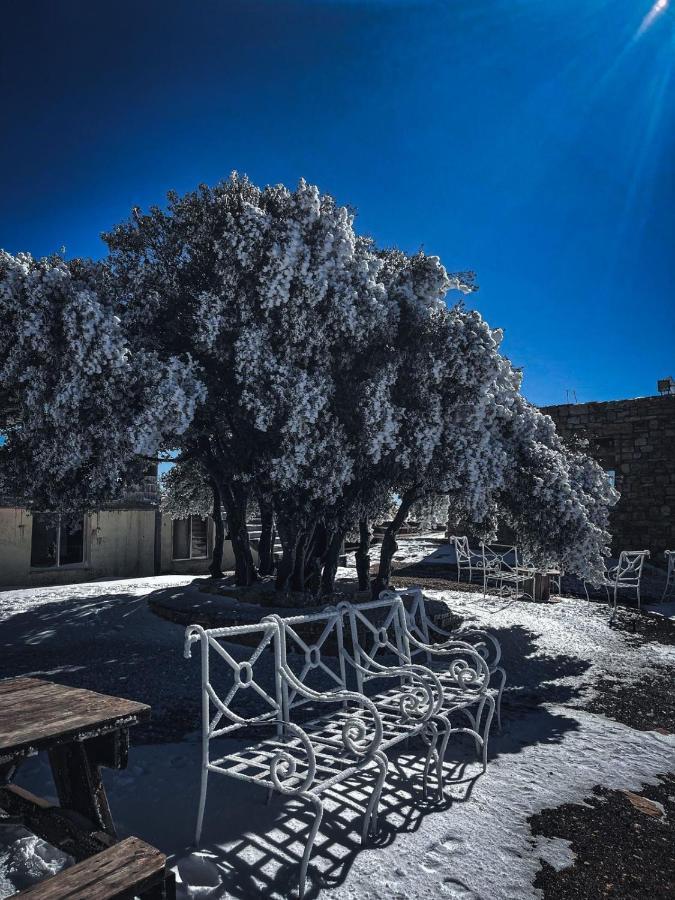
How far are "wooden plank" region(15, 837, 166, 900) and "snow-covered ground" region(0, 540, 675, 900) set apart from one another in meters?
0.74

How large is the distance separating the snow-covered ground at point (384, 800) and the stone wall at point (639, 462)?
11107mm

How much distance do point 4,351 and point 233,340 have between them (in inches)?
99.8

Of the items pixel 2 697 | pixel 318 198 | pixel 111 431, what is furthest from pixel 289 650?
pixel 318 198

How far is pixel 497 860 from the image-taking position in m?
2.68

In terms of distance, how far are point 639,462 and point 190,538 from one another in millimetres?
13055

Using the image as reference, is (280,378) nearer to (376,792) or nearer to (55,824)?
(376,792)

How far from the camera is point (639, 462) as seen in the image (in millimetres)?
16859

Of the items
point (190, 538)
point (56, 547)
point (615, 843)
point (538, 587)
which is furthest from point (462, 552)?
point (615, 843)

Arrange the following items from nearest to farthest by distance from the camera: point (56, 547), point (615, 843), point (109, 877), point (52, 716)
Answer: point (109, 877), point (52, 716), point (615, 843), point (56, 547)

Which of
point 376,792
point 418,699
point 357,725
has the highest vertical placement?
point 357,725

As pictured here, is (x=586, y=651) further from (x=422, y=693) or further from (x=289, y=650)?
(x=422, y=693)

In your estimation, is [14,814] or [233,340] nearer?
[14,814]

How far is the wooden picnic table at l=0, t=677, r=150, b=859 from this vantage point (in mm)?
2062

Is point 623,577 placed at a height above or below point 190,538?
below
